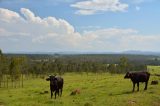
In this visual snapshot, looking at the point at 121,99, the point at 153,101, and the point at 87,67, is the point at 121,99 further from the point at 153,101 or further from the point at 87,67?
the point at 87,67

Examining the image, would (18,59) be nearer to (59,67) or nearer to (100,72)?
(59,67)

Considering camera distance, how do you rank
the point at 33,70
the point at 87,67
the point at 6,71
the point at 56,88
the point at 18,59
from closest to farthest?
the point at 56,88
the point at 18,59
the point at 6,71
the point at 33,70
the point at 87,67

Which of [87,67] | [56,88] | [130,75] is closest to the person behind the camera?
[56,88]

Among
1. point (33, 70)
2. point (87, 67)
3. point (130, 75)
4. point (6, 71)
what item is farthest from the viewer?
point (87, 67)

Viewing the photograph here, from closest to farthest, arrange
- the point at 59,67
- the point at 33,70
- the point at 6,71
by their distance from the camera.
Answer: the point at 6,71 < the point at 33,70 < the point at 59,67

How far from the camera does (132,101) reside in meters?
30.5

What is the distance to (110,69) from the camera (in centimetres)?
18062

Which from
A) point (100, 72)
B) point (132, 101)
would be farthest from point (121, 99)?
point (100, 72)

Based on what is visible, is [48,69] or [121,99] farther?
[48,69]

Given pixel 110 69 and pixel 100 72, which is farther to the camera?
pixel 100 72

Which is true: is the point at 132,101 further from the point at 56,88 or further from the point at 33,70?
the point at 33,70

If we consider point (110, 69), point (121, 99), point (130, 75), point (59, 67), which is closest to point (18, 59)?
point (130, 75)

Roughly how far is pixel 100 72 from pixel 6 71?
97837 mm

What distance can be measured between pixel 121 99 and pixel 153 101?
3.21m
